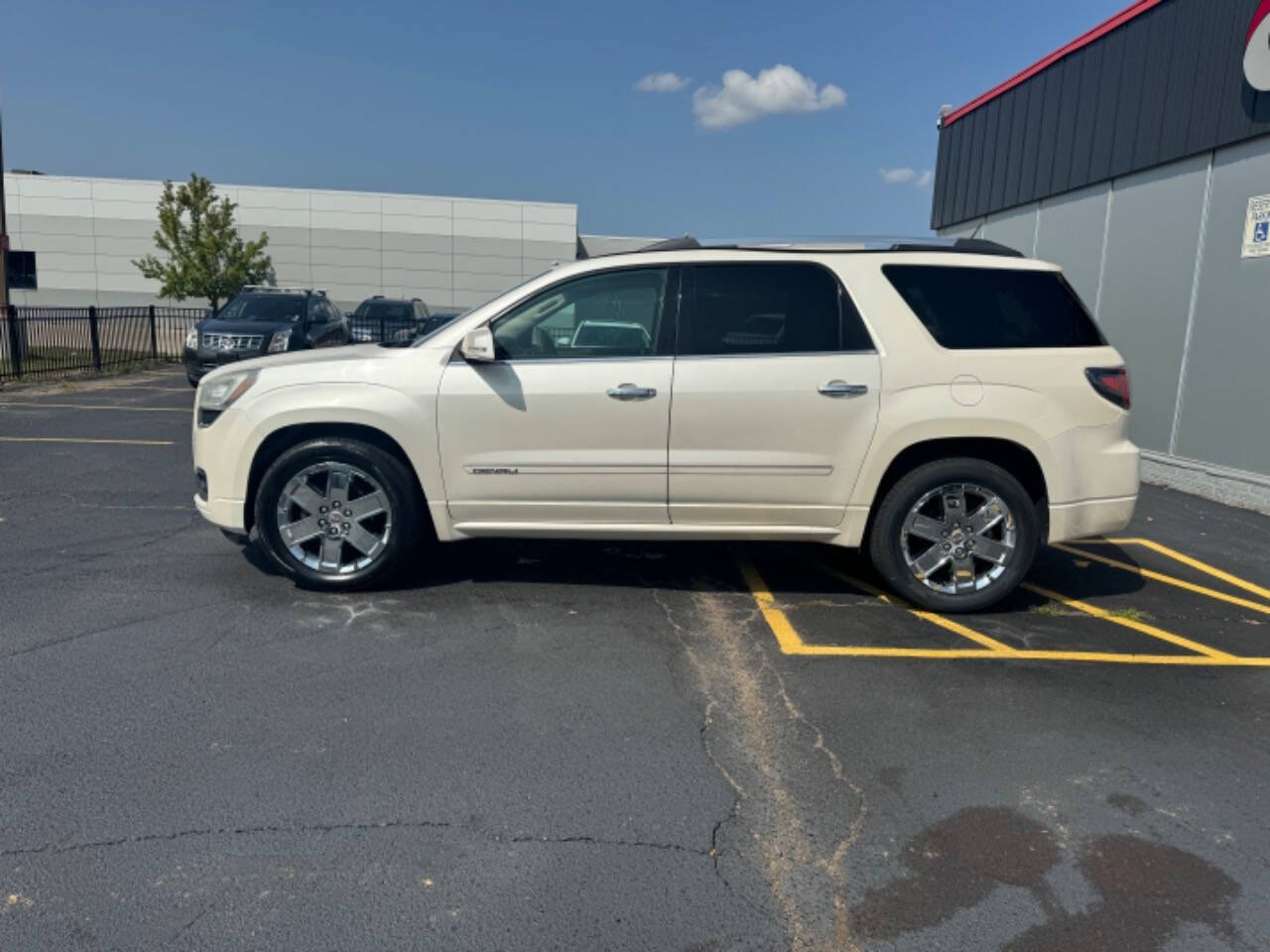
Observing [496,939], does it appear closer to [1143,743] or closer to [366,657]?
[366,657]

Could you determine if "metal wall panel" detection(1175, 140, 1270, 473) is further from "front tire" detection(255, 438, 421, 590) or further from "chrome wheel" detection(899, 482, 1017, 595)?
"front tire" detection(255, 438, 421, 590)

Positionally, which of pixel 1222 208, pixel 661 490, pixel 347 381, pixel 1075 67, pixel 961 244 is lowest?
pixel 661 490

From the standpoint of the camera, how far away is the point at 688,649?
4668 millimetres

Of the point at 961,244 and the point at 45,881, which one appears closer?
the point at 45,881

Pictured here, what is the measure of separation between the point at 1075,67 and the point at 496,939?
40.9 ft

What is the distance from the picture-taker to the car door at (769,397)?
5.00m

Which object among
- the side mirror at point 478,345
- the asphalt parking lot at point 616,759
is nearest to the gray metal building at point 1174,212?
the asphalt parking lot at point 616,759

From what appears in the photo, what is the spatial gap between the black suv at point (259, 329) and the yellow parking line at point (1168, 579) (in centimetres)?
1197

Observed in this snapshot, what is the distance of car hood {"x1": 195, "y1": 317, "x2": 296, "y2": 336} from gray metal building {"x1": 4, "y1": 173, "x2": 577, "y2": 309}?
90.4ft

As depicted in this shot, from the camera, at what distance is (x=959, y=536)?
520 centimetres

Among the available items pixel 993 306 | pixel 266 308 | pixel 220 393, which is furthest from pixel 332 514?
pixel 266 308

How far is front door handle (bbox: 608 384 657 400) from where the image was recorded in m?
4.98

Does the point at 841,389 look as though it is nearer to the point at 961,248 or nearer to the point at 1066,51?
the point at 961,248

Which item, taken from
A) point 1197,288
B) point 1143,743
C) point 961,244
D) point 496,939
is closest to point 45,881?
point 496,939
